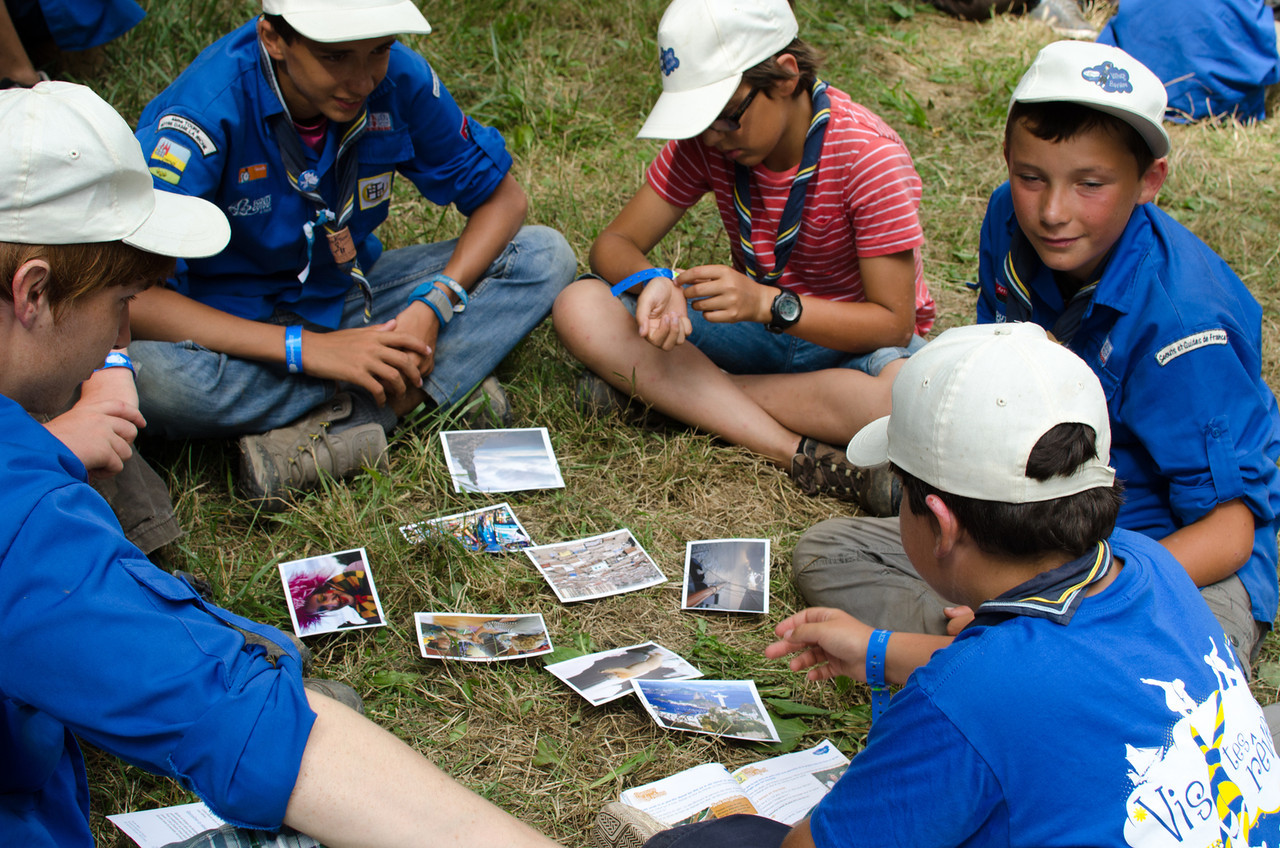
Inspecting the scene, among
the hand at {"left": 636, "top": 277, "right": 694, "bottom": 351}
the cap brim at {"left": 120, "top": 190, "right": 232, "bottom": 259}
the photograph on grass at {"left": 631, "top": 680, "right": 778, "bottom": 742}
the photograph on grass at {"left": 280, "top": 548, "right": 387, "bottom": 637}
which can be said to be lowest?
the photograph on grass at {"left": 280, "top": 548, "right": 387, "bottom": 637}

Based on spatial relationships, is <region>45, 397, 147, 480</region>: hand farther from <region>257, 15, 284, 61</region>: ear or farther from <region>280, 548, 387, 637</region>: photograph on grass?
<region>257, 15, 284, 61</region>: ear

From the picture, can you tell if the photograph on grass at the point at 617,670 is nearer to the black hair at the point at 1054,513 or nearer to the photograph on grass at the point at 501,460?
the photograph on grass at the point at 501,460

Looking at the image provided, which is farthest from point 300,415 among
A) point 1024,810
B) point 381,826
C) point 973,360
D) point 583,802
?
point 1024,810

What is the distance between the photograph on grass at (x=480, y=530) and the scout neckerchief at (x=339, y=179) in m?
0.80

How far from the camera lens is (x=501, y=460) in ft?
10.2

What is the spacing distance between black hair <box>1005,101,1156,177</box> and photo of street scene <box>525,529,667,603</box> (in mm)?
1414

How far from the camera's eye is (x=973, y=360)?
1425 mm

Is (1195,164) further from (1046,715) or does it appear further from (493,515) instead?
(1046,715)

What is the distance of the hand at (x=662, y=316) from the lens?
3004 millimetres

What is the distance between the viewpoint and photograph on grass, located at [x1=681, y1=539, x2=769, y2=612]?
104 inches

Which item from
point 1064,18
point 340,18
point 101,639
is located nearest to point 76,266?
point 101,639

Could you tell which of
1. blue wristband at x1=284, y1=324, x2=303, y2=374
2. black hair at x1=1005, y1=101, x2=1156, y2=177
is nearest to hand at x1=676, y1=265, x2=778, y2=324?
black hair at x1=1005, y1=101, x2=1156, y2=177

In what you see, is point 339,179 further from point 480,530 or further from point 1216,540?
point 1216,540

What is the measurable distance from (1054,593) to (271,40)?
236 cm
